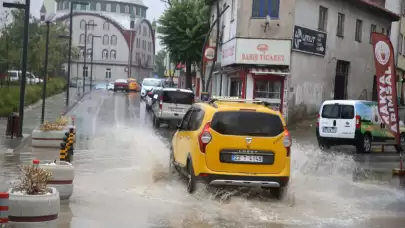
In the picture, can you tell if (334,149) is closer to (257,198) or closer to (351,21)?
(257,198)

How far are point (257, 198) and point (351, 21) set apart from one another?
27.3m

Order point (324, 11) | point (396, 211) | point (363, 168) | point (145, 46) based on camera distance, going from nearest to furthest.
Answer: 1. point (396, 211)
2. point (363, 168)
3. point (324, 11)
4. point (145, 46)

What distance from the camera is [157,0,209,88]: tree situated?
138ft

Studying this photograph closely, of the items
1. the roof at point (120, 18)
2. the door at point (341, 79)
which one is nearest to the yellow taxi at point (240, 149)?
the door at point (341, 79)

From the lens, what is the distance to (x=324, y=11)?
3431 cm

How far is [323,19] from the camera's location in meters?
34.4

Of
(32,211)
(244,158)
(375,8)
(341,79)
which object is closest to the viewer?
(32,211)

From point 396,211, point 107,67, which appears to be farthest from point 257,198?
point 107,67

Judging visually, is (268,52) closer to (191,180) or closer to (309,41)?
(309,41)

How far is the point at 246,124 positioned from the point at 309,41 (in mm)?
23104

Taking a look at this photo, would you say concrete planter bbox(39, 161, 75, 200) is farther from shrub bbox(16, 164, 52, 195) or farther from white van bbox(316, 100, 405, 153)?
white van bbox(316, 100, 405, 153)

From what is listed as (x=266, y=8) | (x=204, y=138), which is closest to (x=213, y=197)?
(x=204, y=138)

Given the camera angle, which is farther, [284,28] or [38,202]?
[284,28]

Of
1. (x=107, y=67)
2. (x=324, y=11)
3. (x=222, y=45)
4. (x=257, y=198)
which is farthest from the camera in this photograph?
(x=107, y=67)
